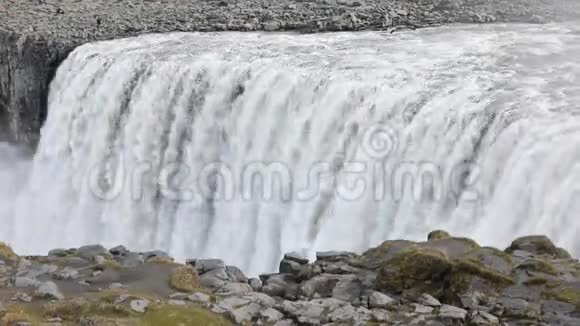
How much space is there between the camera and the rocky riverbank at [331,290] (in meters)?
11.9

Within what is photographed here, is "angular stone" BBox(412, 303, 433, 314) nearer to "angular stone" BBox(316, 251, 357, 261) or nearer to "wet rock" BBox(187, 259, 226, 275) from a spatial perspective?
"angular stone" BBox(316, 251, 357, 261)

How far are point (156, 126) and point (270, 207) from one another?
243 inches

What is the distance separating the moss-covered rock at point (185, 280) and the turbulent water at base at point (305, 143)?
526 centimetres

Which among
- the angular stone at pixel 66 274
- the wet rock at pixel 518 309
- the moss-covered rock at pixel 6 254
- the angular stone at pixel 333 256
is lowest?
the moss-covered rock at pixel 6 254

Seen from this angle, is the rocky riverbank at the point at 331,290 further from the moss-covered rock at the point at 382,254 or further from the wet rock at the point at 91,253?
the wet rock at the point at 91,253

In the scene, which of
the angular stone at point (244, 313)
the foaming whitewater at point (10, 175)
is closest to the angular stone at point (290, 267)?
the angular stone at point (244, 313)

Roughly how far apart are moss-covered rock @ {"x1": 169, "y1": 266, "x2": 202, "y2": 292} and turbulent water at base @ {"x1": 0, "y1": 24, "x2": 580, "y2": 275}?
17.3 ft

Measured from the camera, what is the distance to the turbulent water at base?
16547 millimetres

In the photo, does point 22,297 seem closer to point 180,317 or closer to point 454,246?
point 180,317

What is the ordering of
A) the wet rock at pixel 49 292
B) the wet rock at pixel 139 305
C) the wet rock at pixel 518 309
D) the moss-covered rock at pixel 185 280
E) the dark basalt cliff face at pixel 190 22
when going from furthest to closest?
the dark basalt cliff face at pixel 190 22 < the moss-covered rock at pixel 185 280 < the wet rock at pixel 49 292 < the wet rock at pixel 139 305 < the wet rock at pixel 518 309

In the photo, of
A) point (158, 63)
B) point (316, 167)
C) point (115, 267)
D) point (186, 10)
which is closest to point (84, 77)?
point (158, 63)

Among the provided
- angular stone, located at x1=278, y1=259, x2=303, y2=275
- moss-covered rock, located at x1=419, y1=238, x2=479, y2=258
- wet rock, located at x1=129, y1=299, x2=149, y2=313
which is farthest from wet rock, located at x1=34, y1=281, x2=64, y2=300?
moss-covered rock, located at x1=419, y1=238, x2=479, y2=258

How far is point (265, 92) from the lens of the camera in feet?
72.2

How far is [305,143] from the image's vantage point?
2088cm
